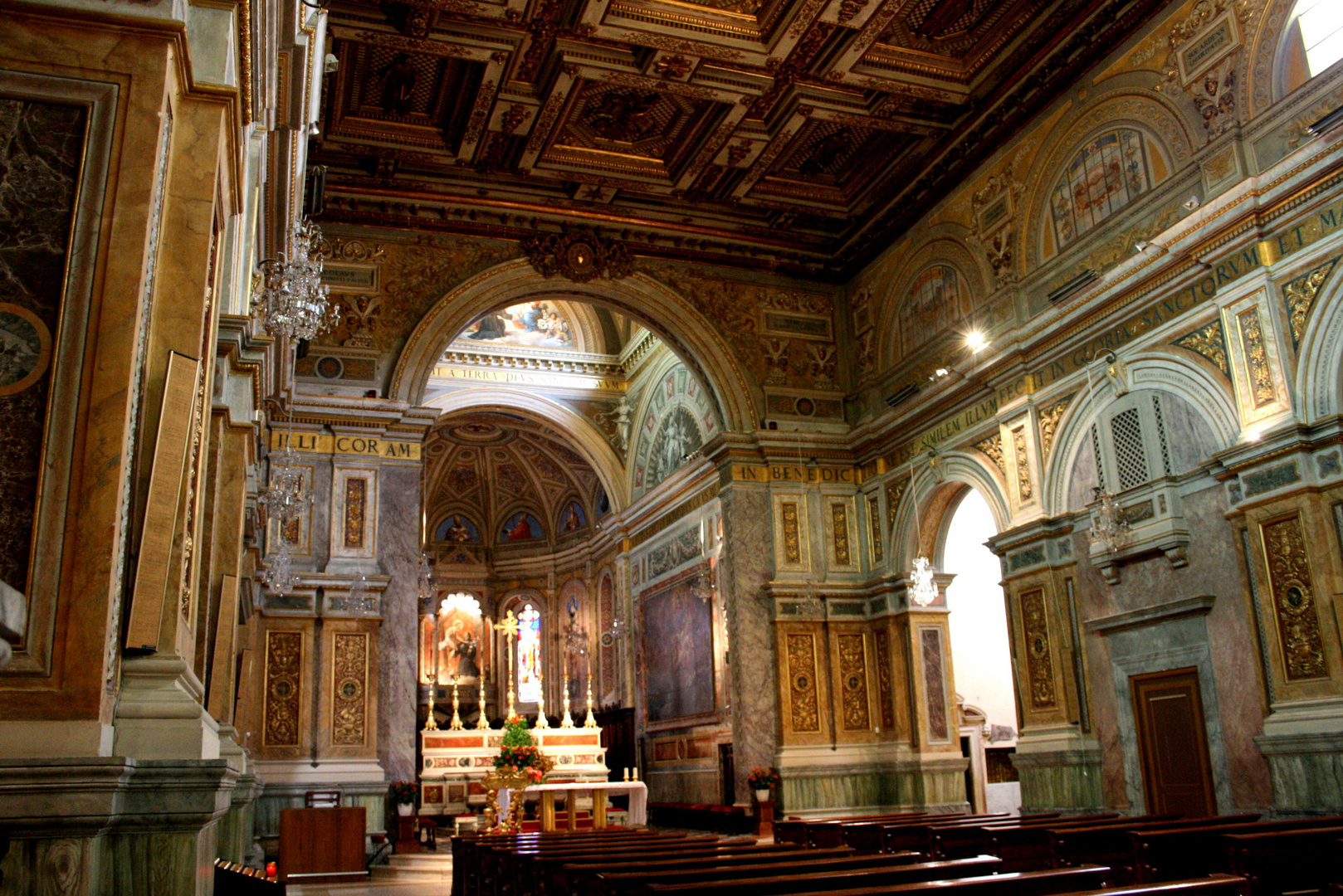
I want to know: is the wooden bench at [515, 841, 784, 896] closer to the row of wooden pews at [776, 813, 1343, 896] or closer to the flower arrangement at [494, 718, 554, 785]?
the row of wooden pews at [776, 813, 1343, 896]

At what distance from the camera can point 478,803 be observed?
687 inches

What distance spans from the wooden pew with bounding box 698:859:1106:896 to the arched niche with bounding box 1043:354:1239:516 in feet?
23.4

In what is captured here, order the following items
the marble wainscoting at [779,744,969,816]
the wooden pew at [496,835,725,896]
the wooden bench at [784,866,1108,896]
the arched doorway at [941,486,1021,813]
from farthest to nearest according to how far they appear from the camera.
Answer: the arched doorway at [941,486,1021,813]
the marble wainscoting at [779,744,969,816]
the wooden pew at [496,835,725,896]
the wooden bench at [784,866,1108,896]

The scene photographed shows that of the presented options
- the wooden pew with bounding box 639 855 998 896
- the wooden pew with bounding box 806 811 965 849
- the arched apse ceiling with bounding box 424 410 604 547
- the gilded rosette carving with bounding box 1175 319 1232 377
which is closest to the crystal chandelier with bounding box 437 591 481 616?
the arched apse ceiling with bounding box 424 410 604 547

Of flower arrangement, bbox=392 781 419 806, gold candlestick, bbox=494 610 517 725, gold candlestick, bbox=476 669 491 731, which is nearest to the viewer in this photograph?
flower arrangement, bbox=392 781 419 806

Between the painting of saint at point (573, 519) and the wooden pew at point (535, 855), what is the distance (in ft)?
61.9

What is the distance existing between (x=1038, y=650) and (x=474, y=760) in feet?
28.8

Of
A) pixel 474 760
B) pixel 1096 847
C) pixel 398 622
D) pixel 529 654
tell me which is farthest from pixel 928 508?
pixel 529 654

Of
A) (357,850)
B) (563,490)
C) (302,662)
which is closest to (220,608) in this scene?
(357,850)

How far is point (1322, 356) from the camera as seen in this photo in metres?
9.70

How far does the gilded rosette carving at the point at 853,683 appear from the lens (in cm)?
1636

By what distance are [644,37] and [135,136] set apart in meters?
9.61

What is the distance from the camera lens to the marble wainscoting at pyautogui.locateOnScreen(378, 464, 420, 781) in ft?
48.2

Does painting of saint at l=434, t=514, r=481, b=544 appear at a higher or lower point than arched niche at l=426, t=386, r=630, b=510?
lower
